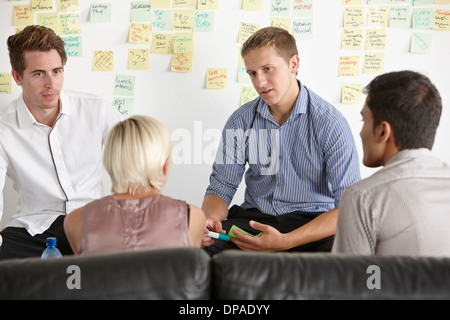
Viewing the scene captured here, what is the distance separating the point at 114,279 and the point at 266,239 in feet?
3.90

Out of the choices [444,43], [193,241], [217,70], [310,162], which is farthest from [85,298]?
[444,43]

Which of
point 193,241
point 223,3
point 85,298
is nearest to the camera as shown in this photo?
point 85,298

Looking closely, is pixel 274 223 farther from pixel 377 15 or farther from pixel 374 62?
pixel 377 15

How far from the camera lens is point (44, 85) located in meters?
2.44

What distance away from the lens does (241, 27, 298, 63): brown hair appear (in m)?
2.47

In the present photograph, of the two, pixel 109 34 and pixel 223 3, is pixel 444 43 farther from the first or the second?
pixel 109 34

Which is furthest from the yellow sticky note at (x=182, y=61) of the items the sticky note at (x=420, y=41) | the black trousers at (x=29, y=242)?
the sticky note at (x=420, y=41)

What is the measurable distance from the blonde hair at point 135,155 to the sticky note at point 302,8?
1714mm

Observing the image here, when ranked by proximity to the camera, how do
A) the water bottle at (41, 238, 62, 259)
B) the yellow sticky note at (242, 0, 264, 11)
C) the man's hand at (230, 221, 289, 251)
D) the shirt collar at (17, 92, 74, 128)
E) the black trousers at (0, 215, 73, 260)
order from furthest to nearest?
1. the yellow sticky note at (242, 0, 264, 11)
2. the shirt collar at (17, 92, 74, 128)
3. the black trousers at (0, 215, 73, 260)
4. the man's hand at (230, 221, 289, 251)
5. the water bottle at (41, 238, 62, 259)

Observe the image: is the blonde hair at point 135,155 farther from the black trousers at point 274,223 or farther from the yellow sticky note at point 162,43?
the yellow sticky note at point 162,43

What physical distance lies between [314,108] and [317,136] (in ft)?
0.46

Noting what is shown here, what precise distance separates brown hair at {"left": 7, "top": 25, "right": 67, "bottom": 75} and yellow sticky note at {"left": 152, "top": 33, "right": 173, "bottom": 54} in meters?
0.69

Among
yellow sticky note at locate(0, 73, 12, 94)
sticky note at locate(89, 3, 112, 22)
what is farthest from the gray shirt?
yellow sticky note at locate(0, 73, 12, 94)

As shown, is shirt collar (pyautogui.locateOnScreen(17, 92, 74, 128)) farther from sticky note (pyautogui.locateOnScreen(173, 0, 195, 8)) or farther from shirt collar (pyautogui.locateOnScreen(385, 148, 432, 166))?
shirt collar (pyautogui.locateOnScreen(385, 148, 432, 166))
